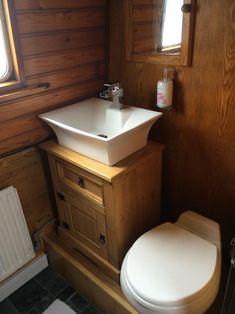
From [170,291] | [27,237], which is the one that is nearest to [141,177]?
[170,291]

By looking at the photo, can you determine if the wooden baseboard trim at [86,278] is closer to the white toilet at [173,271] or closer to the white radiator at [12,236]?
the white radiator at [12,236]

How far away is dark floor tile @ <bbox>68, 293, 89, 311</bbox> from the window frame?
1272 mm

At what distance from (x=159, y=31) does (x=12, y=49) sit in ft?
2.49

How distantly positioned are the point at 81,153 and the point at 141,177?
34cm

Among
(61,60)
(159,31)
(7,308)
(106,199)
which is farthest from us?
(7,308)

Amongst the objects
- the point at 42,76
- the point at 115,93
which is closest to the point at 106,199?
the point at 115,93

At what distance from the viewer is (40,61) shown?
4.67 feet

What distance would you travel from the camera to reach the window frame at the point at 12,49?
1.25 m

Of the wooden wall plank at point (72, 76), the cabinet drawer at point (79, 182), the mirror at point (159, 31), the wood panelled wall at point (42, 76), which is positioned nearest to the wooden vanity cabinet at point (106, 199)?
the cabinet drawer at point (79, 182)

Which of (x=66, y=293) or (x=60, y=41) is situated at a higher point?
(x=60, y=41)

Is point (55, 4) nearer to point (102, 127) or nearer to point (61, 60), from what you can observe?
point (61, 60)

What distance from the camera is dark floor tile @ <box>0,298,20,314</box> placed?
1589 mm

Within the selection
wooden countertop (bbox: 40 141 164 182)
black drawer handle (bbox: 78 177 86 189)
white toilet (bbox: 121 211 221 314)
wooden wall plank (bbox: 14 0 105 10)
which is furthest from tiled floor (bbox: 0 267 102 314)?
wooden wall plank (bbox: 14 0 105 10)

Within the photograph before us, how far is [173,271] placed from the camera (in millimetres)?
1169
